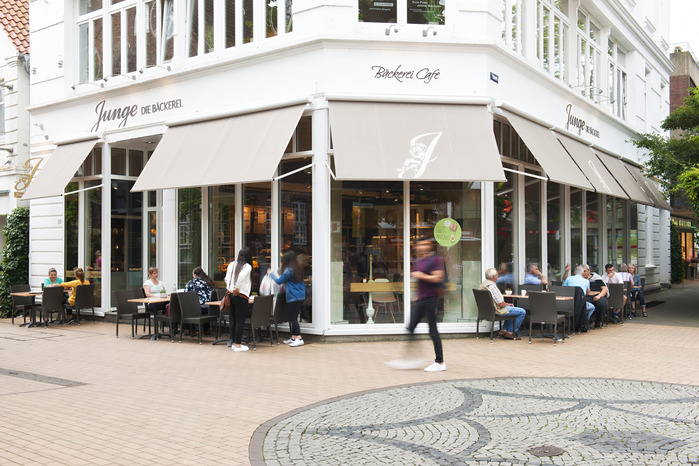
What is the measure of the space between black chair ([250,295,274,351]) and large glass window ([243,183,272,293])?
1.46 meters

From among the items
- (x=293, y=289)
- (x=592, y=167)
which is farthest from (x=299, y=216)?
(x=592, y=167)

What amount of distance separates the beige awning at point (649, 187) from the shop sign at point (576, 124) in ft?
11.2

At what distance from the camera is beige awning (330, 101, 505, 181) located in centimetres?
1096

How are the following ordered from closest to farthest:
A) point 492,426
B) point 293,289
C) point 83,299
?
point 492,426 → point 293,289 → point 83,299

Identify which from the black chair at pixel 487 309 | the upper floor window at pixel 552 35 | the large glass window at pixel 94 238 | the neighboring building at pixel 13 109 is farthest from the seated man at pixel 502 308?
the neighboring building at pixel 13 109

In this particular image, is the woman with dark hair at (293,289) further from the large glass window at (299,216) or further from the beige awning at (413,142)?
the beige awning at (413,142)

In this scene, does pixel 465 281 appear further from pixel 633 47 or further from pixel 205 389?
pixel 633 47

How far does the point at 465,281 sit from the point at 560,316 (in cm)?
186

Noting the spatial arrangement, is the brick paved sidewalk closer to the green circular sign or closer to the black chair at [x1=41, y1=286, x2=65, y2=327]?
the black chair at [x1=41, y1=286, x2=65, y2=327]

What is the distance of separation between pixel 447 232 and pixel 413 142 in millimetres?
1959

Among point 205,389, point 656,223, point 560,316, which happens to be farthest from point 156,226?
point 656,223

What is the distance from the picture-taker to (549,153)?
42.8ft

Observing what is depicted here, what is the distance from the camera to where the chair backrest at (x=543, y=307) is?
452 inches

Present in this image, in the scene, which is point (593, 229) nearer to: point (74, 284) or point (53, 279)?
point (74, 284)
